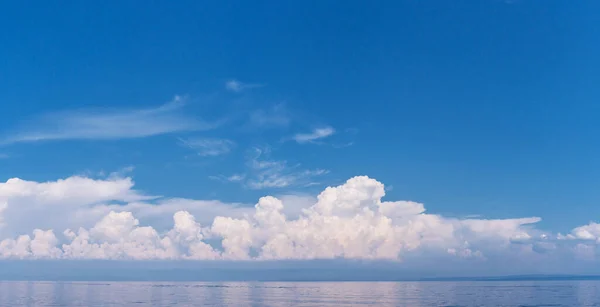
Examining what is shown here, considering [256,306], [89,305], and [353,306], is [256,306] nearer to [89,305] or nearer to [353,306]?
[353,306]

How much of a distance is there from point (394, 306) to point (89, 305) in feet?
258

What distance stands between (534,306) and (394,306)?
33.9 m

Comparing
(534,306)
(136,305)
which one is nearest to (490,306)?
(534,306)

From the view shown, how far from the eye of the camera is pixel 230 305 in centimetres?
13725

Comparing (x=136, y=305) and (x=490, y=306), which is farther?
(x=136, y=305)

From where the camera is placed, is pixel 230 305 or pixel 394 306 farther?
pixel 230 305

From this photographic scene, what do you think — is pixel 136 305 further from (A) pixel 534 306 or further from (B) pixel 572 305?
(B) pixel 572 305

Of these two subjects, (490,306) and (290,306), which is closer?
(490,306)

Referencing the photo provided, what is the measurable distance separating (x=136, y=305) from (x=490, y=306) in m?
89.4

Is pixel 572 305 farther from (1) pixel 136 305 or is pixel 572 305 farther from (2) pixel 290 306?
(1) pixel 136 305

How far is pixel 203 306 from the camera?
425 feet

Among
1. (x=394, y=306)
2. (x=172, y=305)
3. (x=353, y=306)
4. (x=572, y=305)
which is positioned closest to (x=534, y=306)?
A: (x=572, y=305)

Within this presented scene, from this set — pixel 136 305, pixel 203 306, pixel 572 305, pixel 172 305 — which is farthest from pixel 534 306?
pixel 136 305

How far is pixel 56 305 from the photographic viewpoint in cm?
13025
